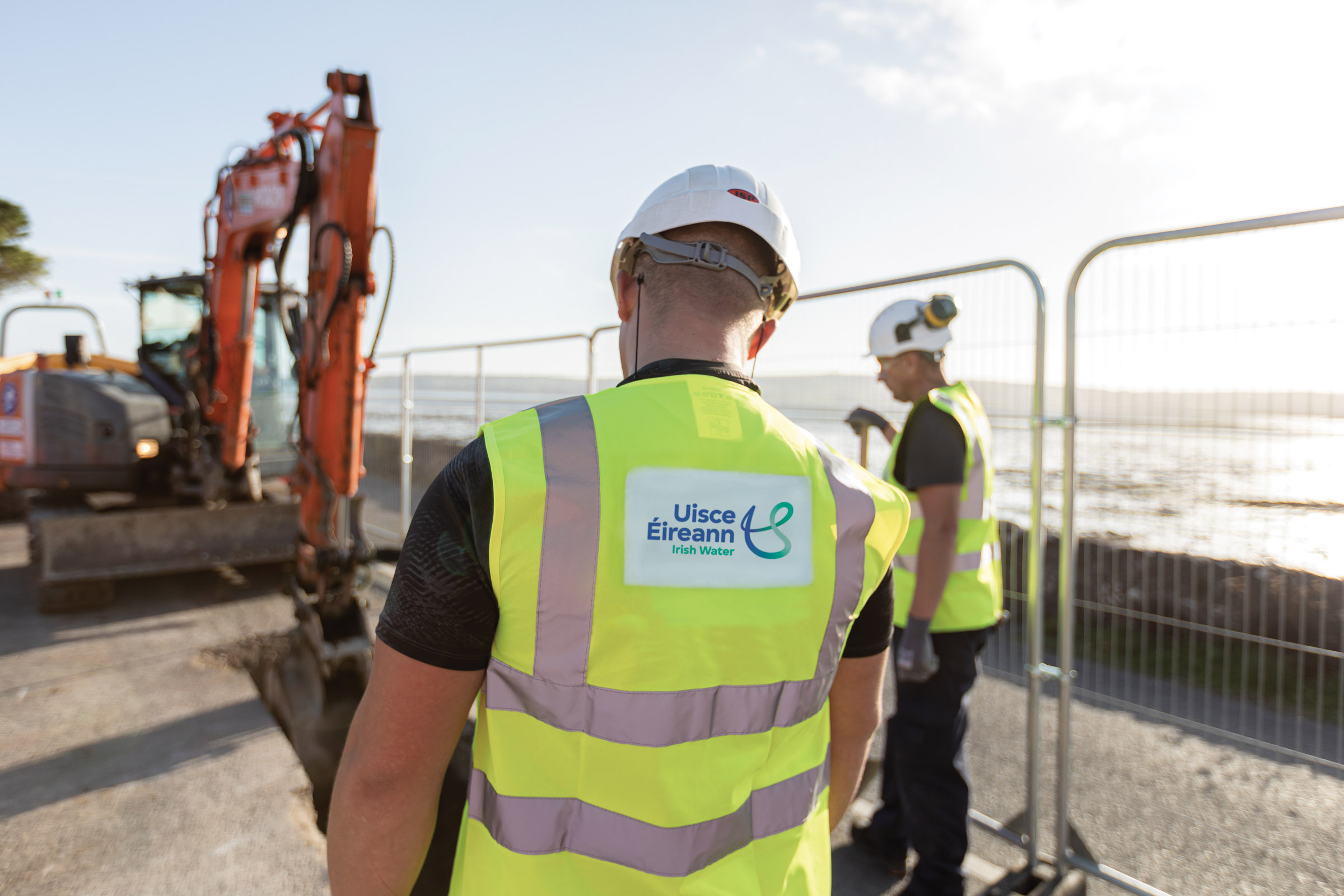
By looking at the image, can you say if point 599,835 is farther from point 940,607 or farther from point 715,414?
point 940,607

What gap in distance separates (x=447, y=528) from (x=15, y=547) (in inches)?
472

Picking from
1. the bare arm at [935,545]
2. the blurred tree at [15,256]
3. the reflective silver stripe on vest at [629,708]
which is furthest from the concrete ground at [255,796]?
the blurred tree at [15,256]

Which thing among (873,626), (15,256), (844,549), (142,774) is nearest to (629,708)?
(844,549)

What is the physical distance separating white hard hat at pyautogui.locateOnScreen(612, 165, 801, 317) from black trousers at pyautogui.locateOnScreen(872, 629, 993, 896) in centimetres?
218

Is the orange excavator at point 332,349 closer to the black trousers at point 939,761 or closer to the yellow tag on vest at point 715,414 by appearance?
the black trousers at point 939,761

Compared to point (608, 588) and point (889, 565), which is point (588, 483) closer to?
point (608, 588)

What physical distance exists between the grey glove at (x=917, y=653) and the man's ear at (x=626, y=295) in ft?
6.84

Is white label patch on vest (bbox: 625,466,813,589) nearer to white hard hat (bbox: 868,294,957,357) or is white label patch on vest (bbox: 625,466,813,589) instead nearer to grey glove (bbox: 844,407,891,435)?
white hard hat (bbox: 868,294,957,357)

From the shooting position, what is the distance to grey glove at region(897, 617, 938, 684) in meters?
2.93

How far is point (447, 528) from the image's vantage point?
1049 millimetres

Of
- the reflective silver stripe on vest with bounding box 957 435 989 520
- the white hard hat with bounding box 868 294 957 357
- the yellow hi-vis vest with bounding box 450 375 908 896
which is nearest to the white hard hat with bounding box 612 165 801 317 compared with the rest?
the yellow hi-vis vest with bounding box 450 375 908 896

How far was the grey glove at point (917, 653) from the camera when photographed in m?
2.93

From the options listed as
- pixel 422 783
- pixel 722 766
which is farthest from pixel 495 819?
pixel 722 766

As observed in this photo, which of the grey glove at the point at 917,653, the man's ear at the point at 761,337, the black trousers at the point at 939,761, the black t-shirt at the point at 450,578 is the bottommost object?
the black trousers at the point at 939,761
